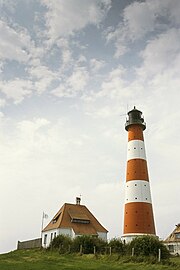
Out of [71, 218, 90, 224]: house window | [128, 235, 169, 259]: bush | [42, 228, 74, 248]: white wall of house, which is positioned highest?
[71, 218, 90, 224]: house window

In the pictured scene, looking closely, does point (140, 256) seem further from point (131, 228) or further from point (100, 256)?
point (131, 228)

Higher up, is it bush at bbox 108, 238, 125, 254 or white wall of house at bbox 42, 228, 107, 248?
white wall of house at bbox 42, 228, 107, 248

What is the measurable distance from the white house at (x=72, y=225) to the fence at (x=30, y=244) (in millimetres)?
935

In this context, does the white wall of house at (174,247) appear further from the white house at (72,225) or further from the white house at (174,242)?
the white house at (72,225)

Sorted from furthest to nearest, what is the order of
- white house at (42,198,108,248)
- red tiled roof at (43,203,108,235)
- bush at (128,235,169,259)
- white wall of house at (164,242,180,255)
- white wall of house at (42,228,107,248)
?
white wall of house at (164,242,180,255)
red tiled roof at (43,203,108,235)
white house at (42,198,108,248)
white wall of house at (42,228,107,248)
bush at (128,235,169,259)

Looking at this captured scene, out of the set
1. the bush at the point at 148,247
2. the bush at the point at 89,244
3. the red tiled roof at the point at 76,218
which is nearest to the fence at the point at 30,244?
the red tiled roof at the point at 76,218

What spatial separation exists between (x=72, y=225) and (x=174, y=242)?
47.4 ft

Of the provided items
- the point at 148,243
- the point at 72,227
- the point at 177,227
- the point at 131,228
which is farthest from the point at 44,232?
the point at 148,243

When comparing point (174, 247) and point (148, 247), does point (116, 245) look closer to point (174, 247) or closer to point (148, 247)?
point (148, 247)

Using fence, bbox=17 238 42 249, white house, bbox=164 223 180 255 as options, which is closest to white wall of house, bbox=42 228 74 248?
fence, bbox=17 238 42 249

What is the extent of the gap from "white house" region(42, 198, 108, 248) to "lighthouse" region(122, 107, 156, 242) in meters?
9.45

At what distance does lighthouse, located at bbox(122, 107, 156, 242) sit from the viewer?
34.9m

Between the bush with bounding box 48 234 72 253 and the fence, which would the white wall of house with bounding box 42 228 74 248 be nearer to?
the fence

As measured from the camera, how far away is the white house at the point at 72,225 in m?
42.6
